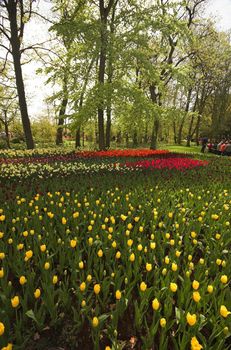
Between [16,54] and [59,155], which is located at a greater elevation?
[16,54]

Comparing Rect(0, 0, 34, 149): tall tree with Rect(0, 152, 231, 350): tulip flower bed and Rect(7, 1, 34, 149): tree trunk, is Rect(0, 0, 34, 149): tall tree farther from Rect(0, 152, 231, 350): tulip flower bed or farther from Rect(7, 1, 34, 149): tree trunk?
Rect(0, 152, 231, 350): tulip flower bed

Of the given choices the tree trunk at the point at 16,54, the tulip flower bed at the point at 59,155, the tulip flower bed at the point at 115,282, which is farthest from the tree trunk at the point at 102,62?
the tulip flower bed at the point at 115,282

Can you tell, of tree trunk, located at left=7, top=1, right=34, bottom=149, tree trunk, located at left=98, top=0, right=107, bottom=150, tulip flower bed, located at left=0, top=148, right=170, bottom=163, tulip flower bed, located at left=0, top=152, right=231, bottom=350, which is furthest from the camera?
tree trunk, located at left=7, top=1, right=34, bottom=149

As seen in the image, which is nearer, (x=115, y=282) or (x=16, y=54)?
(x=115, y=282)

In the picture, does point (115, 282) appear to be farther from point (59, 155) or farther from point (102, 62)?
point (102, 62)

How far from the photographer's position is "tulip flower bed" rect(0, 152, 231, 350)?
7.36ft

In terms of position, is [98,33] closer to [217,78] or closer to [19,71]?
[19,71]

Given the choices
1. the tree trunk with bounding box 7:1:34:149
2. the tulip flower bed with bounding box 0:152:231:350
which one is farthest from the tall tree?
the tulip flower bed with bounding box 0:152:231:350

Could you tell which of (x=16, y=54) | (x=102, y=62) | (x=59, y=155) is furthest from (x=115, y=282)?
(x=16, y=54)

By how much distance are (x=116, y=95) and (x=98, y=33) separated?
10.9ft

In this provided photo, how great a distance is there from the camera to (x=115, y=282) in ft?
8.96

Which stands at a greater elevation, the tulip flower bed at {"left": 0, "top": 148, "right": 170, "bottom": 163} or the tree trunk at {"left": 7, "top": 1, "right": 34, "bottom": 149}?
the tree trunk at {"left": 7, "top": 1, "right": 34, "bottom": 149}

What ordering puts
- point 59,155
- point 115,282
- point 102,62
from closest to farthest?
point 115,282
point 59,155
point 102,62

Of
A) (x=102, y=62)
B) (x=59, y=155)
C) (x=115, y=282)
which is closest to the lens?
(x=115, y=282)
